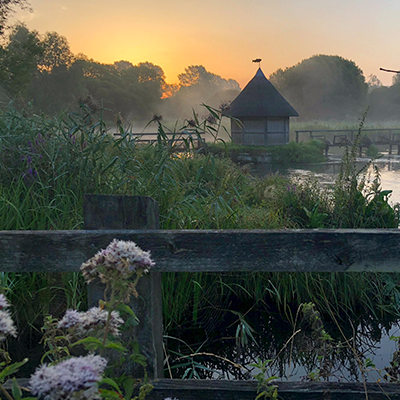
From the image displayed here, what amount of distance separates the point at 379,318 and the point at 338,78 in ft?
285

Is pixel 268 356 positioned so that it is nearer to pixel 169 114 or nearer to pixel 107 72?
pixel 107 72

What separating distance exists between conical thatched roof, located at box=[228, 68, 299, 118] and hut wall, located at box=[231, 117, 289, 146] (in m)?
0.75

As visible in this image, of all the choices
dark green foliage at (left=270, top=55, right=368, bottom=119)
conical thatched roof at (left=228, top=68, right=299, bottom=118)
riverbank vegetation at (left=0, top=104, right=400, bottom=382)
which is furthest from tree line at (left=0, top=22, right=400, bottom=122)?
riverbank vegetation at (left=0, top=104, right=400, bottom=382)

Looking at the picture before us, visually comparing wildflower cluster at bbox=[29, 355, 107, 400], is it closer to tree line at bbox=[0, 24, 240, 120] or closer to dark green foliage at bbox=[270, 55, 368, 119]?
tree line at bbox=[0, 24, 240, 120]

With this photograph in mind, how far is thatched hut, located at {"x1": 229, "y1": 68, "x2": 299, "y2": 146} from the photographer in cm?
2899

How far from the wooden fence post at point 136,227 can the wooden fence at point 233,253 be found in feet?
0.21

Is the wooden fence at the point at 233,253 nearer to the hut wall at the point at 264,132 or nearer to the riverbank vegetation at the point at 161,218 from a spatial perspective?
the riverbank vegetation at the point at 161,218

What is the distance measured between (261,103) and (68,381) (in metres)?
29.8

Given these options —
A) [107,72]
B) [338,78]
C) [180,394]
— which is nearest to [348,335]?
[180,394]

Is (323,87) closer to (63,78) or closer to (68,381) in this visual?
(63,78)

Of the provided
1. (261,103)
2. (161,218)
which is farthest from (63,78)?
(161,218)

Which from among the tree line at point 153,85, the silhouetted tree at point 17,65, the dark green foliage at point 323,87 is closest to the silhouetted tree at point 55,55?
the tree line at point 153,85

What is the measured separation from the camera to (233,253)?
1.78 meters

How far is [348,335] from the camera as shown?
3.86 meters
